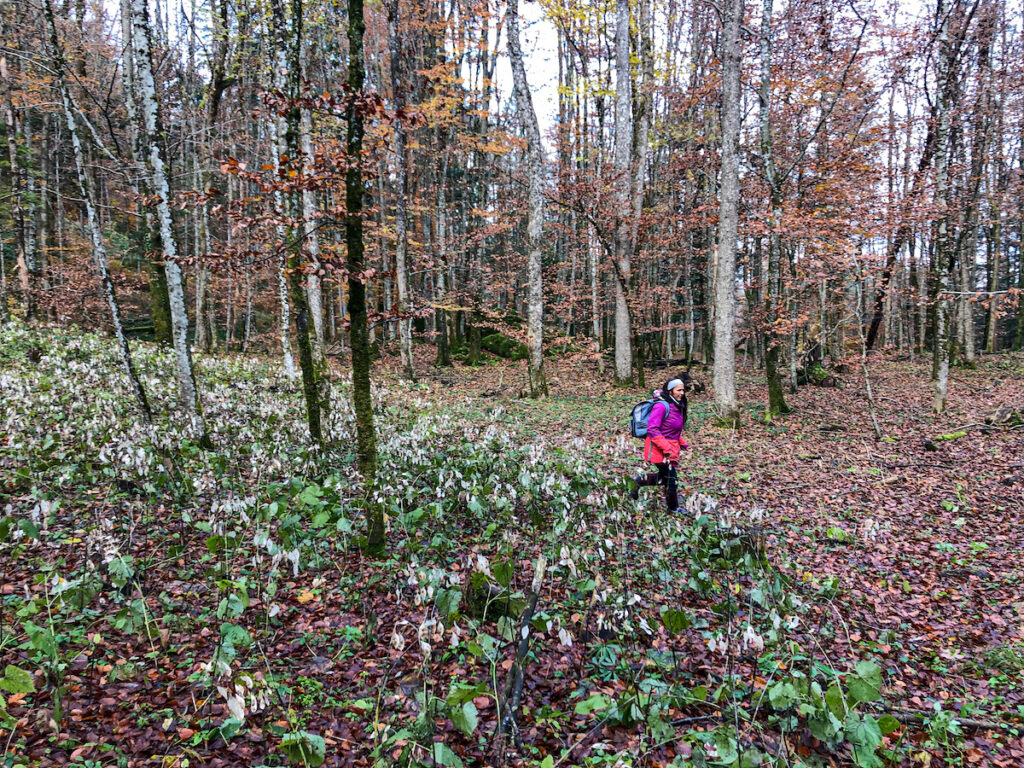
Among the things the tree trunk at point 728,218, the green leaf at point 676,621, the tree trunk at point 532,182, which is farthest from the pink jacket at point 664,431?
the tree trunk at point 532,182

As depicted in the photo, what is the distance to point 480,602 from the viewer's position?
4.68 meters

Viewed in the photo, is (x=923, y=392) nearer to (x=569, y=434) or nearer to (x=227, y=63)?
(x=569, y=434)

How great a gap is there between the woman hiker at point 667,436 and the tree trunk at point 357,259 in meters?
3.71

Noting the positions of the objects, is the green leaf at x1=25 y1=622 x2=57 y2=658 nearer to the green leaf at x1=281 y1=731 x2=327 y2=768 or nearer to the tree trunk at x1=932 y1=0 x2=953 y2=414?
the green leaf at x1=281 y1=731 x2=327 y2=768

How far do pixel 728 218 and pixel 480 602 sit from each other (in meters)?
11.0

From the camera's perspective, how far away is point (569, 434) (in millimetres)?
11242

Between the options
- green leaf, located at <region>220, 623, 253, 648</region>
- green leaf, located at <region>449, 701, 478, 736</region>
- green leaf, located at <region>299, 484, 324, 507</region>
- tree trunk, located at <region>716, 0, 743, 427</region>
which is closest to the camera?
green leaf, located at <region>449, 701, 478, 736</region>

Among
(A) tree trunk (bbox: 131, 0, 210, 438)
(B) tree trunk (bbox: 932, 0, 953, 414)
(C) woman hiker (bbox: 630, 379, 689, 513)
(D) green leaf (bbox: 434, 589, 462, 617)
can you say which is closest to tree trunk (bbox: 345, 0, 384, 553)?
(D) green leaf (bbox: 434, 589, 462, 617)

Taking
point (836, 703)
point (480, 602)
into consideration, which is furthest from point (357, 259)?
point (836, 703)

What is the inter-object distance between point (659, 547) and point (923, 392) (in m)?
16.8

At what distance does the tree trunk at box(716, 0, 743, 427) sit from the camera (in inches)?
456

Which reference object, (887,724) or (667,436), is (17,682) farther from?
(667,436)

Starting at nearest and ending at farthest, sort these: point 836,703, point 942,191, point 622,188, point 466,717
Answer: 1. point 466,717
2. point 836,703
3. point 942,191
4. point 622,188

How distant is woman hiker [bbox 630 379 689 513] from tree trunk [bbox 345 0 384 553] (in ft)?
12.2
